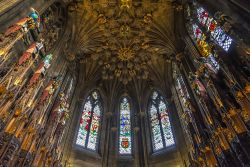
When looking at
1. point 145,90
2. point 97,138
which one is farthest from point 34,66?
point 145,90

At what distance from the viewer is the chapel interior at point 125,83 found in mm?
7816

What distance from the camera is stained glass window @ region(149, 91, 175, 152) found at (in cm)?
1438

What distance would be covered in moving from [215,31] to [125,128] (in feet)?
28.3

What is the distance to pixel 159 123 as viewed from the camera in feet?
51.1

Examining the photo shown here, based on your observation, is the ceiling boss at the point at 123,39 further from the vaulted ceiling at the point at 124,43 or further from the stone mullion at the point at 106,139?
the stone mullion at the point at 106,139

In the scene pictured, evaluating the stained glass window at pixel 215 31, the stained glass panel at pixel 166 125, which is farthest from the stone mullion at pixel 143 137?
the stained glass window at pixel 215 31

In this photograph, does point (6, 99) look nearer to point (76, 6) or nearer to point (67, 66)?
point (67, 66)

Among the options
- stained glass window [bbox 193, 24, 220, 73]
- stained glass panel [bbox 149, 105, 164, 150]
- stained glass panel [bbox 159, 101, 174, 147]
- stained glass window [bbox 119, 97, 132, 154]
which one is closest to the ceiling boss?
stained glass window [bbox 119, 97, 132, 154]

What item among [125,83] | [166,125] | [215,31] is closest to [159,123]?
[166,125]

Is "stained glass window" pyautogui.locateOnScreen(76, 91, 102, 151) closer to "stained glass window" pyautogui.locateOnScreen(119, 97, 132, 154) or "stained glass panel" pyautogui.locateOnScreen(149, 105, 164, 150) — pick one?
"stained glass window" pyautogui.locateOnScreen(119, 97, 132, 154)

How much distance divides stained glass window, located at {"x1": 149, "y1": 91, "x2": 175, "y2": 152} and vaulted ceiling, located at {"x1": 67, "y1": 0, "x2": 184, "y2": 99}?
101 centimetres

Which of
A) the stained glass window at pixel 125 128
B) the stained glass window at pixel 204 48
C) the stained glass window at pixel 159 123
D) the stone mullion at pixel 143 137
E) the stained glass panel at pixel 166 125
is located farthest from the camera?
the stained glass window at pixel 125 128

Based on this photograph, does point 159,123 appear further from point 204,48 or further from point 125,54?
point 204,48

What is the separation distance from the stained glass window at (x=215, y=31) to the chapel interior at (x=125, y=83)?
0.05 metres
